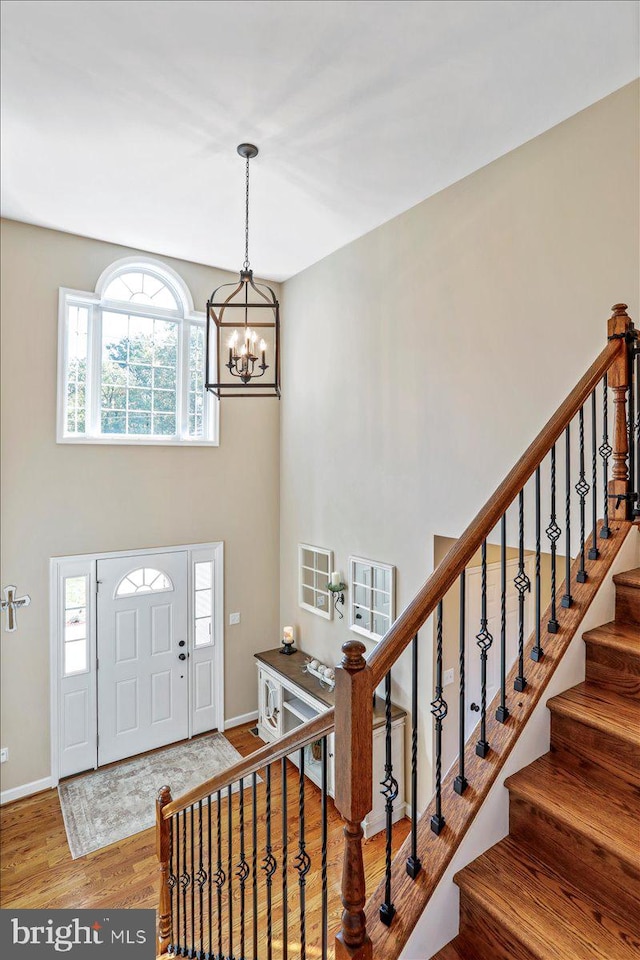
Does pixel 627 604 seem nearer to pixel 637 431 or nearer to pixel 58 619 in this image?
pixel 637 431

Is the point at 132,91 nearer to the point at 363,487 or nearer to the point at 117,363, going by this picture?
the point at 117,363

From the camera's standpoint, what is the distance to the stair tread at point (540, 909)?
1259 mm

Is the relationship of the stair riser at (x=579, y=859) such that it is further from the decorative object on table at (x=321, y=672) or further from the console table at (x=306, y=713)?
the decorative object on table at (x=321, y=672)

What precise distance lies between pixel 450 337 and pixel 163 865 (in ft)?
12.7

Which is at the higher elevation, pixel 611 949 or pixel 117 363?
pixel 117 363

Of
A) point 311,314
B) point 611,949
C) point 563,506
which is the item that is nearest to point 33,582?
point 311,314

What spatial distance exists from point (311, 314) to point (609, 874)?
16.4 ft

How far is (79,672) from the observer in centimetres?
488

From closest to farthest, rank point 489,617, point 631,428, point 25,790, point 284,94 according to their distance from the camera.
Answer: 1. point 631,428
2. point 284,94
3. point 489,617
4. point 25,790

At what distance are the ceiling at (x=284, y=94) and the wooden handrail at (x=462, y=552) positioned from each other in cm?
183

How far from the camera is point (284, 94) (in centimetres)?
288

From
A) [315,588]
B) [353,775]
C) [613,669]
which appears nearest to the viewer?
[353,775]

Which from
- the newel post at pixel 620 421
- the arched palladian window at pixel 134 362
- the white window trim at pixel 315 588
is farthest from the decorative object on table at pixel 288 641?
the newel post at pixel 620 421

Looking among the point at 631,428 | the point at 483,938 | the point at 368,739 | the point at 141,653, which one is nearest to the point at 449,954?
the point at 483,938
